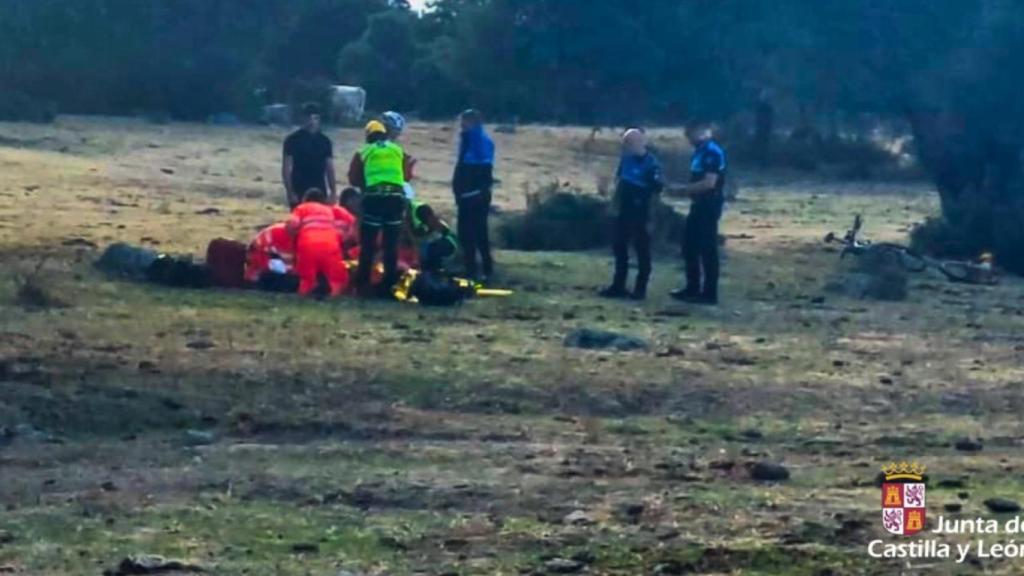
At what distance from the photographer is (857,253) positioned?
90.0 ft

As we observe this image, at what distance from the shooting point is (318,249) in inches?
791

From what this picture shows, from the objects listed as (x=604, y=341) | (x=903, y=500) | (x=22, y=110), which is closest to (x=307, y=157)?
(x=604, y=341)

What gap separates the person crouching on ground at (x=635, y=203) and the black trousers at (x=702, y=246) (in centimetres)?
38

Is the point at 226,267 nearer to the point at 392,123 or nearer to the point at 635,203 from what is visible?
the point at 392,123

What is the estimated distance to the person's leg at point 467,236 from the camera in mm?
21750

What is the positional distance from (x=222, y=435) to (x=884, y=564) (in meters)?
4.69

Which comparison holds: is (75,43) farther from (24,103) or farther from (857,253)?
(857,253)

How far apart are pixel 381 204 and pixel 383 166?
12.6 inches

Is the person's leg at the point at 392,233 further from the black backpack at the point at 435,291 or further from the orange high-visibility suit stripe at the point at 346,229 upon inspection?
the orange high-visibility suit stripe at the point at 346,229

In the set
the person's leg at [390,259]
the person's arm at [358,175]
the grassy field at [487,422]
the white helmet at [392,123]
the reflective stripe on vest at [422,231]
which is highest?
the white helmet at [392,123]

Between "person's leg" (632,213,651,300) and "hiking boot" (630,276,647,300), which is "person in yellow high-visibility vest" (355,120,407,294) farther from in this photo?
"hiking boot" (630,276,647,300)

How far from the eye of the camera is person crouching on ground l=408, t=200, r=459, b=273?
20.7 metres

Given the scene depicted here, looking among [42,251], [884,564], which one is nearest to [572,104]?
[42,251]

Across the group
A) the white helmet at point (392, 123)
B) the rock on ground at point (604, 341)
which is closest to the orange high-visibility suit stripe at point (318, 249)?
the white helmet at point (392, 123)
